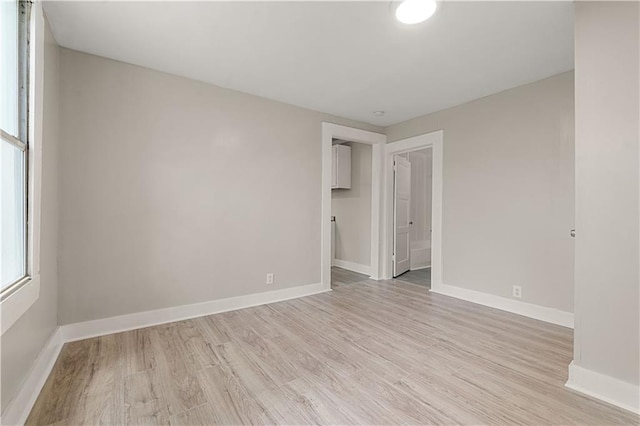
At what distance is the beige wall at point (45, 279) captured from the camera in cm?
142

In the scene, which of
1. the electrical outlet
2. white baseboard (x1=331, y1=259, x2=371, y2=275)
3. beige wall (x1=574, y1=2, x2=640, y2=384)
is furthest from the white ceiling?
white baseboard (x1=331, y1=259, x2=371, y2=275)

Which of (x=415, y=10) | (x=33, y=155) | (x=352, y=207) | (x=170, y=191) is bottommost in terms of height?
(x=352, y=207)

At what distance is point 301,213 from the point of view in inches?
146

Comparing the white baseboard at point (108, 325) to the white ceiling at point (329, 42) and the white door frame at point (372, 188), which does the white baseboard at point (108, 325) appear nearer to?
the white door frame at point (372, 188)

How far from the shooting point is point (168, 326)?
8.86 feet

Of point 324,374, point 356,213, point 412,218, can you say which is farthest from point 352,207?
point 324,374

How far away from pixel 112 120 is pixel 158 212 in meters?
0.89

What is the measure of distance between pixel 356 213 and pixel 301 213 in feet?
5.93

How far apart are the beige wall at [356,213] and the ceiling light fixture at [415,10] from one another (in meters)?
3.03

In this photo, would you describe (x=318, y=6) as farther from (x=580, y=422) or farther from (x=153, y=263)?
(x=580, y=422)

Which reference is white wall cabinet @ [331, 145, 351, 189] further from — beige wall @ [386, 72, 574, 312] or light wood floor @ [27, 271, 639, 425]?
light wood floor @ [27, 271, 639, 425]

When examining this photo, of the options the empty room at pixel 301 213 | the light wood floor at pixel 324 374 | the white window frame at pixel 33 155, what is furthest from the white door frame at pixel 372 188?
the white window frame at pixel 33 155

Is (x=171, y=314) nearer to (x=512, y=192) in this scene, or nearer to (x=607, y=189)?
(x=607, y=189)

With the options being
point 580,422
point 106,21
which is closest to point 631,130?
point 580,422
